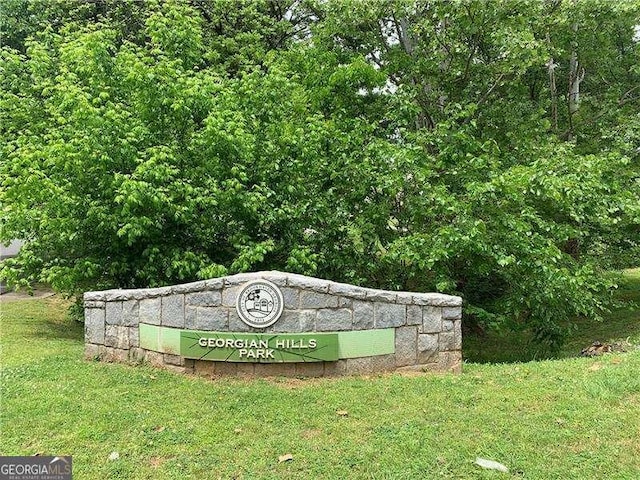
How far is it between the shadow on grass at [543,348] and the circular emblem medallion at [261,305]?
12.5ft

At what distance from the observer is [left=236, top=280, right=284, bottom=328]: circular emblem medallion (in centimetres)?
511

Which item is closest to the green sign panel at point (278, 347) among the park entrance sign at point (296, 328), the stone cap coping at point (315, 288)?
the park entrance sign at point (296, 328)

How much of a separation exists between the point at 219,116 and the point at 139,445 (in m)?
4.25

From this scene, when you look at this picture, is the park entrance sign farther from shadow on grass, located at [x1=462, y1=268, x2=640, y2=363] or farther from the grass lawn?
shadow on grass, located at [x1=462, y1=268, x2=640, y2=363]

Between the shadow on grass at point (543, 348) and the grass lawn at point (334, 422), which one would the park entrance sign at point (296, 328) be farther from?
the shadow on grass at point (543, 348)

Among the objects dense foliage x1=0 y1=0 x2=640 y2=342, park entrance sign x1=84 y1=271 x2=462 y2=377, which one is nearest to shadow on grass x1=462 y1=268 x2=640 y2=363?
dense foliage x1=0 y1=0 x2=640 y2=342

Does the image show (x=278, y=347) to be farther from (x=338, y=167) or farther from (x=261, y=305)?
(x=338, y=167)

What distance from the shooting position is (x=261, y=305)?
5.12m

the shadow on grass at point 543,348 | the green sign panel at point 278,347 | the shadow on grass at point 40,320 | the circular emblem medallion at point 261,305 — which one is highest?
the circular emblem medallion at point 261,305

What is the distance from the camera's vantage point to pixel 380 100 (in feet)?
29.6

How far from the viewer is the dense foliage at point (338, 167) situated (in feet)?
22.0

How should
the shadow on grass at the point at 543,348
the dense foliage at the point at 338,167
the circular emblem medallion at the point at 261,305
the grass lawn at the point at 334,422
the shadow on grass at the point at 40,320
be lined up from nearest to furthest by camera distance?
the grass lawn at the point at 334,422 → the circular emblem medallion at the point at 261,305 → the dense foliage at the point at 338,167 → the shadow on grass at the point at 40,320 → the shadow on grass at the point at 543,348

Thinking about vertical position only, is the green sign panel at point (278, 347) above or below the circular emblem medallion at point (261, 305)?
below

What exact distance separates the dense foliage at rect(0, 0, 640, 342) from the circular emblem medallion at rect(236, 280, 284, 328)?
156 centimetres
